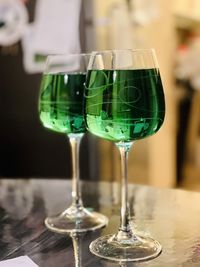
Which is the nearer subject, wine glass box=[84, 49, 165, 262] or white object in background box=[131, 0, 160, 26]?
wine glass box=[84, 49, 165, 262]

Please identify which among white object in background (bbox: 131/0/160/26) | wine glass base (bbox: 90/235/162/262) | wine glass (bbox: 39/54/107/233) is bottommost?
wine glass base (bbox: 90/235/162/262)

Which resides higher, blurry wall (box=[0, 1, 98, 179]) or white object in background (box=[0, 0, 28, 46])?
white object in background (box=[0, 0, 28, 46])

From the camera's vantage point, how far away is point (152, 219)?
88 centimetres

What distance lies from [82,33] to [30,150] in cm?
60

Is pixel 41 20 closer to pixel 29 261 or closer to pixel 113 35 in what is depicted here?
pixel 113 35

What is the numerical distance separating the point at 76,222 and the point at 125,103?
279 millimetres

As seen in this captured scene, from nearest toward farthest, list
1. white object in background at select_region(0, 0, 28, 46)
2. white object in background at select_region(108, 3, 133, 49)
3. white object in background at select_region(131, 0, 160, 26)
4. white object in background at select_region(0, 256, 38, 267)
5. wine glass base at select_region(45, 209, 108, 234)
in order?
white object in background at select_region(0, 256, 38, 267)
wine glass base at select_region(45, 209, 108, 234)
white object in background at select_region(0, 0, 28, 46)
white object in background at select_region(108, 3, 133, 49)
white object in background at select_region(131, 0, 160, 26)

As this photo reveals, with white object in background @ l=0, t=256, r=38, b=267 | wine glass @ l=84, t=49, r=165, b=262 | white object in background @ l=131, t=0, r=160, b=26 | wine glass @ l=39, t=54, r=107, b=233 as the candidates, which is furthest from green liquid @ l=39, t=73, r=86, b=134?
white object in background @ l=131, t=0, r=160, b=26

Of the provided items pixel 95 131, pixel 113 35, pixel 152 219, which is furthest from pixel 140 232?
pixel 113 35

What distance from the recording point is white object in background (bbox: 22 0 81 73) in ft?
7.38

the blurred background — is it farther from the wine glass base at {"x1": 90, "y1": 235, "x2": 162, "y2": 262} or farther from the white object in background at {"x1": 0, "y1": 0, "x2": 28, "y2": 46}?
the wine glass base at {"x1": 90, "y1": 235, "x2": 162, "y2": 262}

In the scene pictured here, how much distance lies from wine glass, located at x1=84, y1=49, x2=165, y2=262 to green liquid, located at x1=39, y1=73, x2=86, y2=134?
0.12m

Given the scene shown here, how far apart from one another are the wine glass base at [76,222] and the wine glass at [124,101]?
0.32 feet

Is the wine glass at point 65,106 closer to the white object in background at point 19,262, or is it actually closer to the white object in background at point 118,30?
the white object in background at point 19,262
